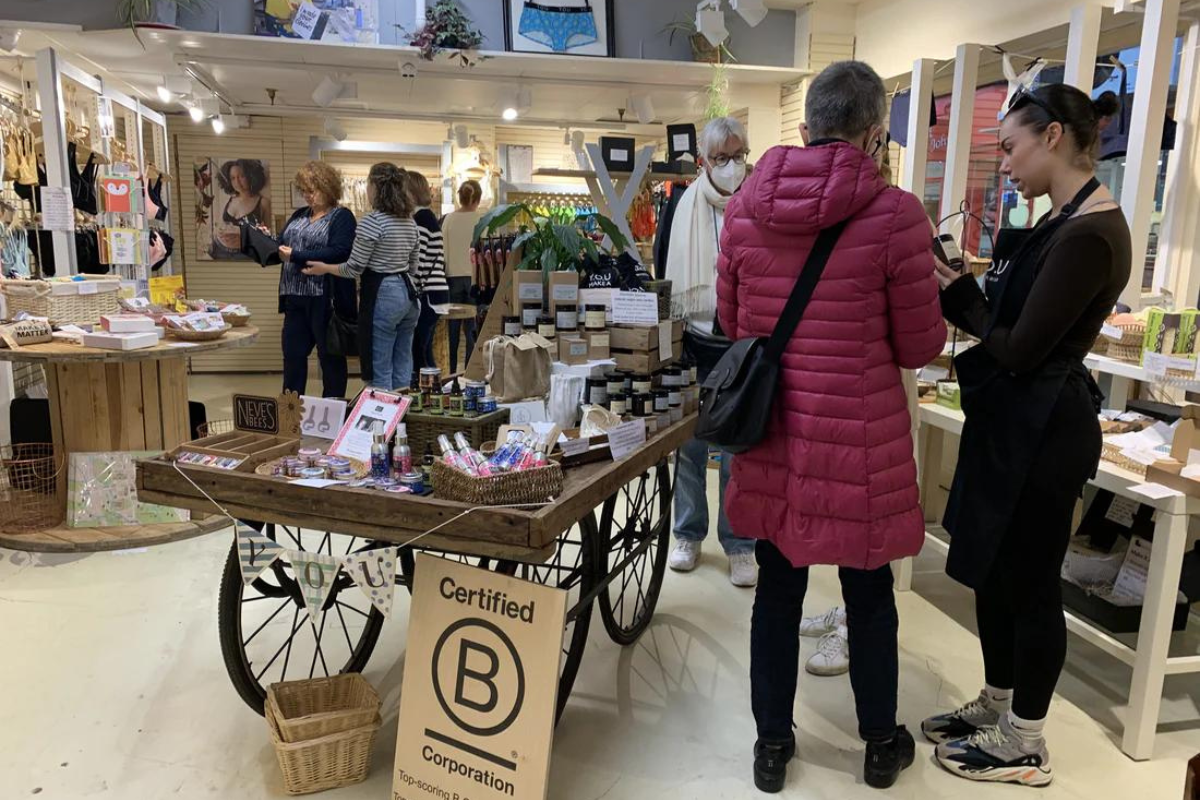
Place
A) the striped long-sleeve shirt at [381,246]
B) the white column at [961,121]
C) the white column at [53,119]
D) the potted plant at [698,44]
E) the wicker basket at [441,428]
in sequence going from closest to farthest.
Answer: the wicker basket at [441,428] < the white column at [961,121] < the white column at [53,119] < the striped long-sleeve shirt at [381,246] < the potted plant at [698,44]

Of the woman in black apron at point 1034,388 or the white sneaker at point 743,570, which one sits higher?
the woman in black apron at point 1034,388

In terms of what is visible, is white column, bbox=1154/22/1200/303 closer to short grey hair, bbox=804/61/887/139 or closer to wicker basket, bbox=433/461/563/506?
short grey hair, bbox=804/61/887/139

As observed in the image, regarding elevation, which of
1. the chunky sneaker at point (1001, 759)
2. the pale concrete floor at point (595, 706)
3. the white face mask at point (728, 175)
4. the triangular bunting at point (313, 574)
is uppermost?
the white face mask at point (728, 175)

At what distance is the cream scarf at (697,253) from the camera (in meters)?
3.40

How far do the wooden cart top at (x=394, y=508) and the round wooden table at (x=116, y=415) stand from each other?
5.87ft

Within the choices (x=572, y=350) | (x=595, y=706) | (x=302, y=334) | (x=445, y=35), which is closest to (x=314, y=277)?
(x=302, y=334)

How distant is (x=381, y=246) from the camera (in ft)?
15.9

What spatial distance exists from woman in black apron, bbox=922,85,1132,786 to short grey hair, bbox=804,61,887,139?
44cm

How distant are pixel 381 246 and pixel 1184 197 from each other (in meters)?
3.95

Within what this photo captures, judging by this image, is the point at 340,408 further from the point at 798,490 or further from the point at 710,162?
the point at 710,162

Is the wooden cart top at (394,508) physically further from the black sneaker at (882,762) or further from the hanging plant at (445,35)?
the hanging plant at (445,35)

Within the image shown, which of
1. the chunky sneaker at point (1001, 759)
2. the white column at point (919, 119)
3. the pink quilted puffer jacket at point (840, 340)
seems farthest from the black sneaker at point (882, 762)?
the white column at point (919, 119)

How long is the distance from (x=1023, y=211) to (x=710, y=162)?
3063 mm

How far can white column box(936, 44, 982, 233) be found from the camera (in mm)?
4082
